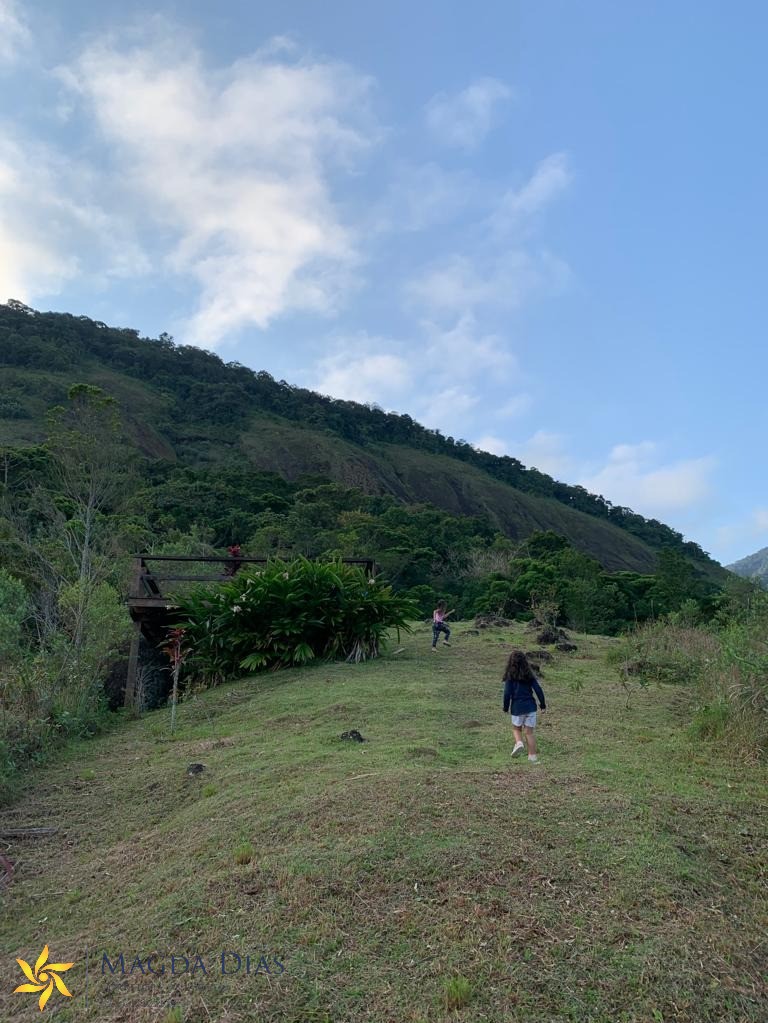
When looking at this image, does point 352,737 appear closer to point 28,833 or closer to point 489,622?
point 28,833

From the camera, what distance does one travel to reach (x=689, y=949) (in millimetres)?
3242

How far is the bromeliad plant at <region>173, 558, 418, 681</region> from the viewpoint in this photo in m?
11.9

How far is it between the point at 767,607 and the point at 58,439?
22.8 m

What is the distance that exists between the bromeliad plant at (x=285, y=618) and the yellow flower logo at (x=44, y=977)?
791cm

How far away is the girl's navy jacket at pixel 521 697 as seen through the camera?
6297 millimetres

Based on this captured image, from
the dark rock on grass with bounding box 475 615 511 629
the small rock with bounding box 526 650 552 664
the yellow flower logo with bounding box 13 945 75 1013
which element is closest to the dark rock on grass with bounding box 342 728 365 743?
the yellow flower logo with bounding box 13 945 75 1013

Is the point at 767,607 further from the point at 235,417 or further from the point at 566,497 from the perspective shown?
the point at 566,497

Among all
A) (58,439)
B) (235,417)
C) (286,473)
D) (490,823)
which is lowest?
(490,823)

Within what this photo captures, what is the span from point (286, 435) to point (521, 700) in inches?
2764

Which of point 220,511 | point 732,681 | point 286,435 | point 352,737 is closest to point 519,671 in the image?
point 352,737

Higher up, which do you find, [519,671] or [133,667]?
[519,671]

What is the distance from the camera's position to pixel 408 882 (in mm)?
3816

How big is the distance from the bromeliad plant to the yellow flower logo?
791 cm

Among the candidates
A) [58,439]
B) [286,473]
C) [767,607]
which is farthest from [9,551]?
[286,473]
